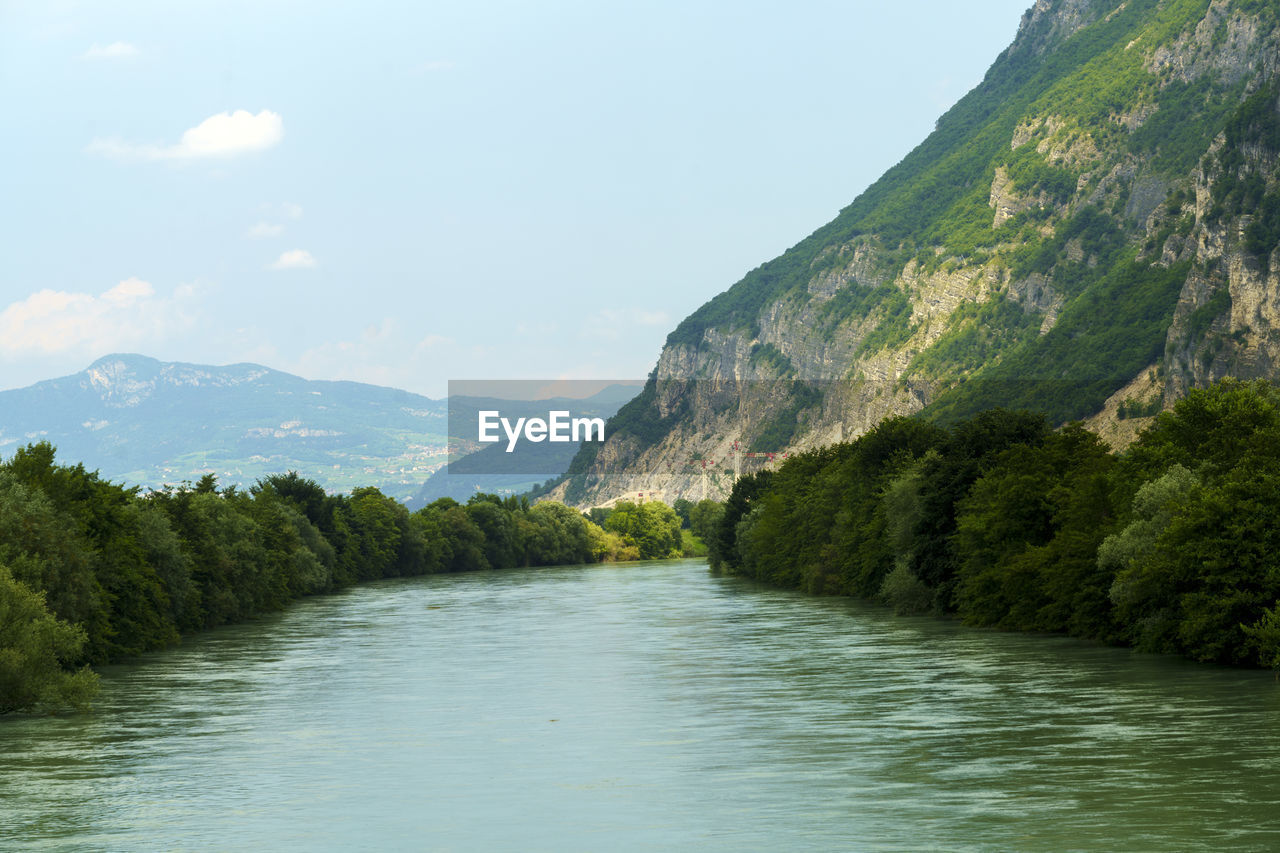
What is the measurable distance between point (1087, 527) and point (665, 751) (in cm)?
3620

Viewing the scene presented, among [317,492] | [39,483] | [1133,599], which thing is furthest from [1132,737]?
[317,492]

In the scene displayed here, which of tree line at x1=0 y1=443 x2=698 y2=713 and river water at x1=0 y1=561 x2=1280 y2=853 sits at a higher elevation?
tree line at x1=0 y1=443 x2=698 y2=713

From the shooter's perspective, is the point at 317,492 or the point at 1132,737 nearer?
the point at 1132,737

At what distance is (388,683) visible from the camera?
2447 inches

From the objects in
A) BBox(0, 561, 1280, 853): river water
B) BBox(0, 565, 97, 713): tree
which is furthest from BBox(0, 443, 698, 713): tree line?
BBox(0, 561, 1280, 853): river water

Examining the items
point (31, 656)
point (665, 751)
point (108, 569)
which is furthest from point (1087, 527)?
point (108, 569)

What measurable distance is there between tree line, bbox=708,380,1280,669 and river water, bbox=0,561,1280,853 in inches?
90.1

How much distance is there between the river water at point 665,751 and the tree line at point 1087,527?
7.51 ft

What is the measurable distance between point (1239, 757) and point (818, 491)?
102 meters

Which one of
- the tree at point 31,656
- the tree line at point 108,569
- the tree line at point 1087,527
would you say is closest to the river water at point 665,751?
the tree at point 31,656

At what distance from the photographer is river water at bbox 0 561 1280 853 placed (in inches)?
1229

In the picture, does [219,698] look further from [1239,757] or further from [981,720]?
[1239,757]

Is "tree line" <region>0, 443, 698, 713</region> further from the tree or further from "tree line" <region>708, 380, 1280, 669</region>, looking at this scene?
"tree line" <region>708, 380, 1280, 669</region>

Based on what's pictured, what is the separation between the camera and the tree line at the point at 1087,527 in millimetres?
55125
